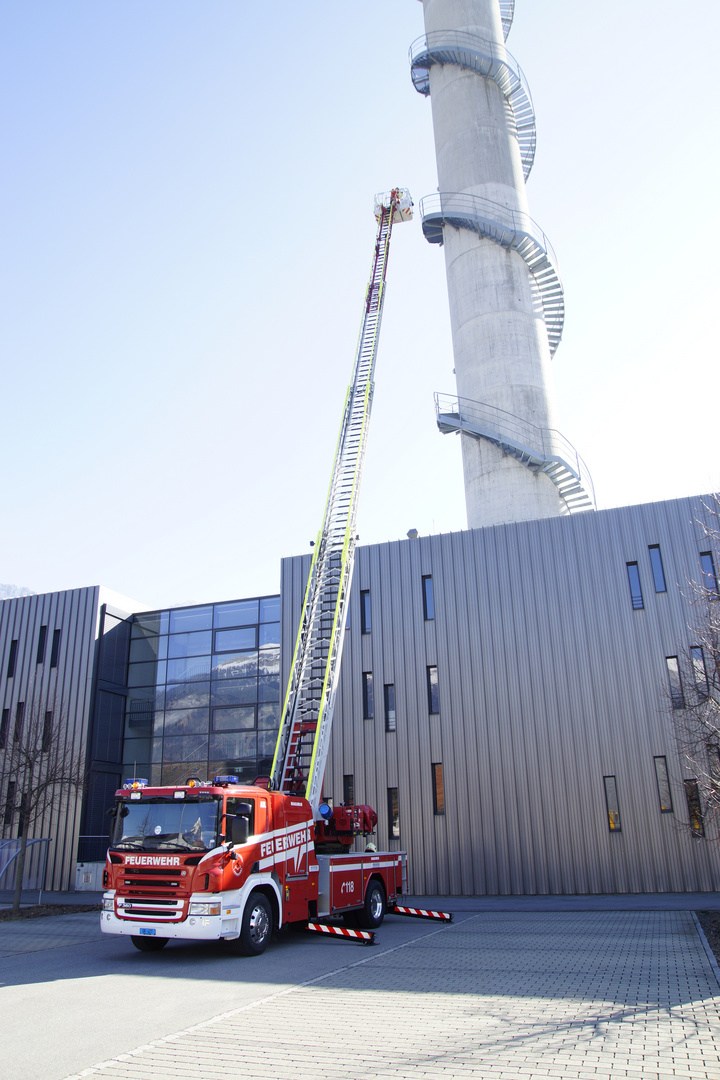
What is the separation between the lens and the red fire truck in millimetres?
11078

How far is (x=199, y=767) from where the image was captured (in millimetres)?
26359

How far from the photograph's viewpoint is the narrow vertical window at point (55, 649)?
27.5 meters

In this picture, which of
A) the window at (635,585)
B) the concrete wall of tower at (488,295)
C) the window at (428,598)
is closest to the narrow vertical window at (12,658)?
the window at (428,598)

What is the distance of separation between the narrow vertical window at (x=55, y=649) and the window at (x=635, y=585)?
1947 cm

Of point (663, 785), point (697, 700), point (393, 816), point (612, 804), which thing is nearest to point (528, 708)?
point (612, 804)

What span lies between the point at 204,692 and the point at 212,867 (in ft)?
53.7

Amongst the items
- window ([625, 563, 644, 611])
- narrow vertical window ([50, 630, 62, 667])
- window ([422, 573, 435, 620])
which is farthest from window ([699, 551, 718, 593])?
narrow vertical window ([50, 630, 62, 667])

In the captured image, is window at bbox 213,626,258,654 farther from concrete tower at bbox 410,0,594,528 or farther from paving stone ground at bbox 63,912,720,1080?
paving stone ground at bbox 63,912,720,1080

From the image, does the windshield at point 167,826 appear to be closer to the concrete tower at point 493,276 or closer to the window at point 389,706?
the window at point 389,706

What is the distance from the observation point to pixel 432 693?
74.0 feet

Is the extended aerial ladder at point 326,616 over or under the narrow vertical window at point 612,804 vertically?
over

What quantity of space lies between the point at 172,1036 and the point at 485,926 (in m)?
8.81

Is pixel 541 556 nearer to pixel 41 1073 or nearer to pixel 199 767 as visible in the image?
pixel 199 767

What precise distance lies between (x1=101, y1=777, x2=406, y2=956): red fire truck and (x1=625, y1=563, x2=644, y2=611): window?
11.8 m
